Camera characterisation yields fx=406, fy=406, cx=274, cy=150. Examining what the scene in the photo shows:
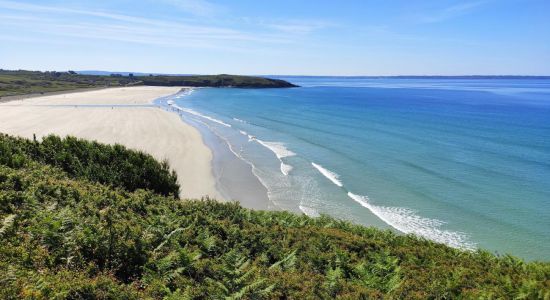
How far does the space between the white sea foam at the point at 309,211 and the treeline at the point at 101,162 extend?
8.98 m

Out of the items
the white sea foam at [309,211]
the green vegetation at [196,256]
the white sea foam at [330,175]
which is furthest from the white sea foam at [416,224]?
the green vegetation at [196,256]

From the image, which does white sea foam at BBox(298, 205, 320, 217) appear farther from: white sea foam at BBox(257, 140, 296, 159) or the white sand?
white sea foam at BBox(257, 140, 296, 159)

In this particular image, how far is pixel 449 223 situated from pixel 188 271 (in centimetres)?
2039

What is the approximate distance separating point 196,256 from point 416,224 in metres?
18.5

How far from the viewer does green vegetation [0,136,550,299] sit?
7832 mm

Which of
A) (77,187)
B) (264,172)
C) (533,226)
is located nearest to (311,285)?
(77,187)

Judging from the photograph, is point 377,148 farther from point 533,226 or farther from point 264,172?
point 533,226

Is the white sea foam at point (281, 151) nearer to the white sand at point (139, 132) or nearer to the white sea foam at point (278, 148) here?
the white sea foam at point (278, 148)

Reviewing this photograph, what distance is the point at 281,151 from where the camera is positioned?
45.2 meters

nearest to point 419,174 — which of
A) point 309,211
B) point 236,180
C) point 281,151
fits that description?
point 309,211

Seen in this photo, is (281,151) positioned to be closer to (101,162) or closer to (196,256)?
(101,162)

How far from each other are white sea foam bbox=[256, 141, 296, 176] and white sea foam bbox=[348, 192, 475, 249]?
1004cm

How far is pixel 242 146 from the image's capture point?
47875 millimetres

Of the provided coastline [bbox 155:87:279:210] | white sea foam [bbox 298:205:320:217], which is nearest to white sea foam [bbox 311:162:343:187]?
coastline [bbox 155:87:279:210]
